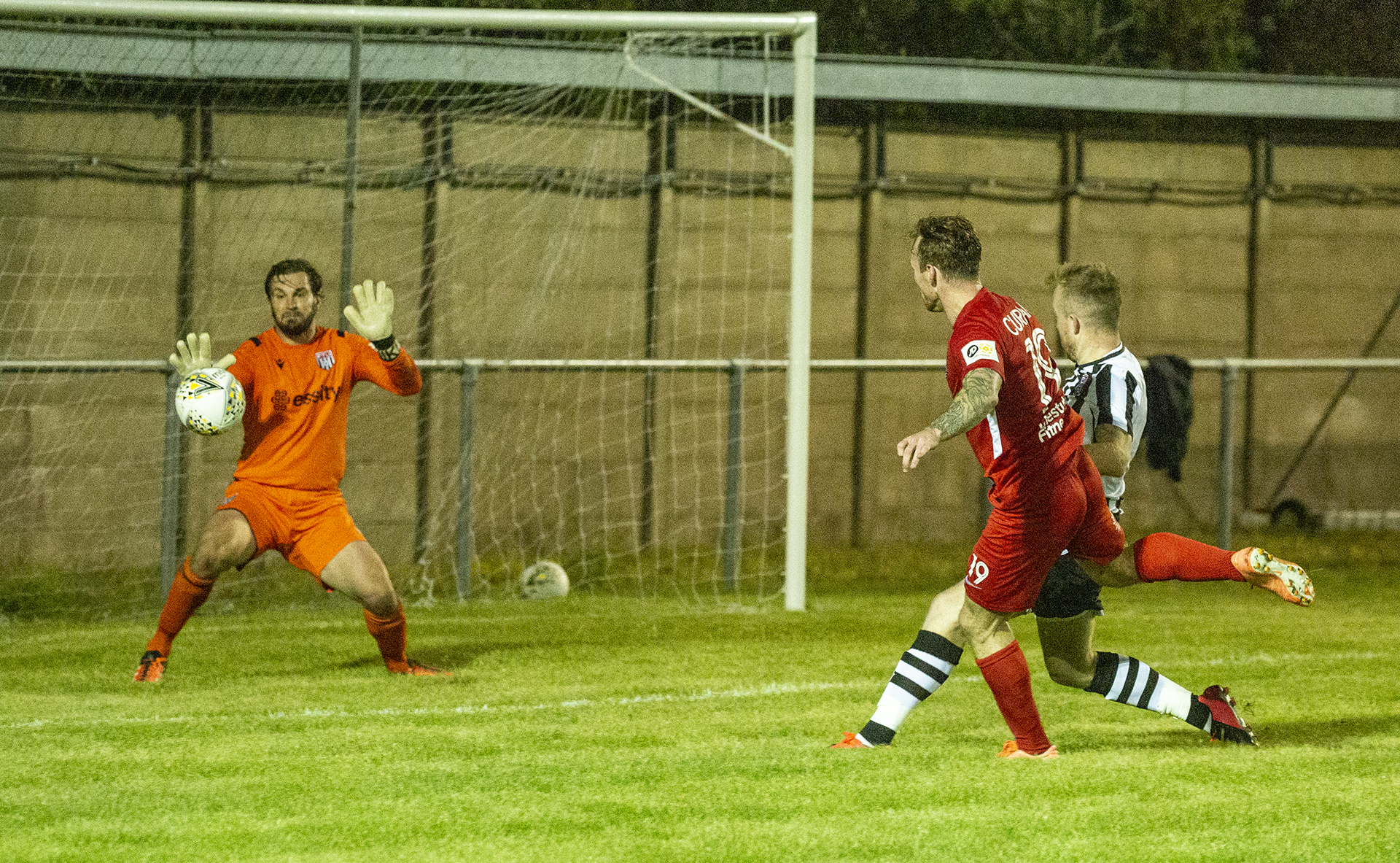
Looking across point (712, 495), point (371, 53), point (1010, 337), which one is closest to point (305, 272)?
point (1010, 337)

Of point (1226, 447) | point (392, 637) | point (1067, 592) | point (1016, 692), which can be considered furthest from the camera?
point (1226, 447)

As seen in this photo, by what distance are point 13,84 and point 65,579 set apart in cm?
309

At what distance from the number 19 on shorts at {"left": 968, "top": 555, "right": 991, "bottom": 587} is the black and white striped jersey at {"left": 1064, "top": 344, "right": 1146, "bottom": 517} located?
0.68m

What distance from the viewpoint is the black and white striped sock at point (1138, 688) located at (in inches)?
214

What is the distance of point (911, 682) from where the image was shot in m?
5.16

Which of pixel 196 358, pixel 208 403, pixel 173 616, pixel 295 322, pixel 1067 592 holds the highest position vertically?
pixel 295 322

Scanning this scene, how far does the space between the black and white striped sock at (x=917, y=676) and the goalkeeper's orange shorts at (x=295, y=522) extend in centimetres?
262

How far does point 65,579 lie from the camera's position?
976 cm

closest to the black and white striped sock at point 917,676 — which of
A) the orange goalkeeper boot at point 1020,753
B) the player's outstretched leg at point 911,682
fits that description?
the player's outstretched leg at point 911,682

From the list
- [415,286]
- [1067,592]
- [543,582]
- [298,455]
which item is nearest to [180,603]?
[298,455]

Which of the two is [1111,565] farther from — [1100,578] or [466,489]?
[466,489]

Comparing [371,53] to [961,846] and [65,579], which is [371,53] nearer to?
[65,579]

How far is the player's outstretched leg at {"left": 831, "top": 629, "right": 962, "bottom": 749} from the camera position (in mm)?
5113

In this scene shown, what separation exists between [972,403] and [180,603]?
3873 mm
